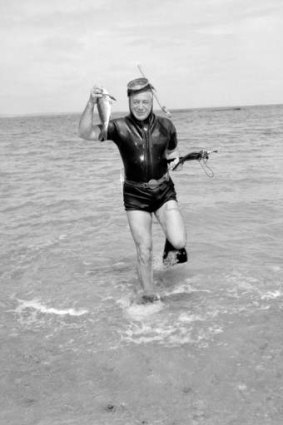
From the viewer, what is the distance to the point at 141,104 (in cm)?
609

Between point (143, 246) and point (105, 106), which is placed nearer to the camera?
point (105, 106)

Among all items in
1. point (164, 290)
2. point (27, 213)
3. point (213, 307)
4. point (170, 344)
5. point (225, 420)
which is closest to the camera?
point (225, 420)

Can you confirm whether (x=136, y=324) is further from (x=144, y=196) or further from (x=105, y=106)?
(x=105, y=106)

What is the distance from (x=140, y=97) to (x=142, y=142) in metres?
0.55

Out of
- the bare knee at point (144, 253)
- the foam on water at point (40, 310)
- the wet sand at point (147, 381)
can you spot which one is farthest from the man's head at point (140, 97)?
the wet sand at point (147, 381)

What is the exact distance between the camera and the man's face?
19.7 ft

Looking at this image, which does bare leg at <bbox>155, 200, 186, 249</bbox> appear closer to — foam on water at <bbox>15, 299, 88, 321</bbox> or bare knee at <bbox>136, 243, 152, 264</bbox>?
bare knee at <bbox>136, 243, 152, 264</bbox>

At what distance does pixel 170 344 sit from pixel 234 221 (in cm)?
577

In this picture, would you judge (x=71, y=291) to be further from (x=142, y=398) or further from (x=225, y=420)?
(x=225, y=420)

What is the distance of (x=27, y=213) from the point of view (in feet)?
39.9

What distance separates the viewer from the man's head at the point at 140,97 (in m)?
5.95

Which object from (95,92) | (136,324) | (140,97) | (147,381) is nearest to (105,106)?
(95,92)

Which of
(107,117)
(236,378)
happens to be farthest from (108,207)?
(236,378)

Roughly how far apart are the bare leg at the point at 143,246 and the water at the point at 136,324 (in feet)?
1.02
